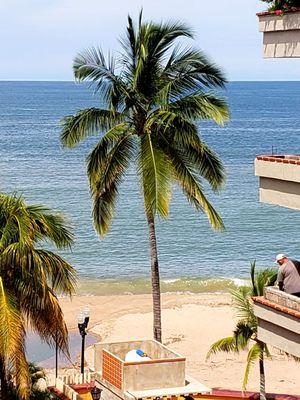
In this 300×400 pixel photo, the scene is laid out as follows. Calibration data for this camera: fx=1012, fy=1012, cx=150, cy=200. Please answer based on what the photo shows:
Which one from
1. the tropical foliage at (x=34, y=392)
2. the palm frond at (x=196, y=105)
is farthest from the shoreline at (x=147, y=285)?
the tropical foliage at (x=34, y=392)

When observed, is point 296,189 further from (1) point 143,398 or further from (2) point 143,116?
(2) point 143,116

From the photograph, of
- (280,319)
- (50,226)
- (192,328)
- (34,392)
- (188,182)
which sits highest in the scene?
(188,182)

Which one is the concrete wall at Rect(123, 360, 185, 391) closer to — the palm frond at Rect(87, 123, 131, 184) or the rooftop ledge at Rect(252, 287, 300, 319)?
the rooftop ledge at Rect(252, 287, 300, 319)

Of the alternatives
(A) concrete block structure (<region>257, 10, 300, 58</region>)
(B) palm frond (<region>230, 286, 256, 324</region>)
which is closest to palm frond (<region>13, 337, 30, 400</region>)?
(A) concrete block structure (<region>257, 10, 300, 58</region>)

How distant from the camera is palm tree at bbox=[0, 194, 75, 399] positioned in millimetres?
20109

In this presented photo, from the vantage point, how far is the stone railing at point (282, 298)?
1882 centimetres

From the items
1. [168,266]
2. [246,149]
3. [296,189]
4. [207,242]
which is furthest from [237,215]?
[296,189]

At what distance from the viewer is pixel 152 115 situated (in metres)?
27.2

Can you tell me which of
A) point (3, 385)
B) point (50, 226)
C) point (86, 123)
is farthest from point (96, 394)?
point (86, 123)

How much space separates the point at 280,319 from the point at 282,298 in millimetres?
402

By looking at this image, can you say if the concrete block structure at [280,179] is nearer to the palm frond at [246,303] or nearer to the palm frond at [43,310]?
the palm frond at [43,310]

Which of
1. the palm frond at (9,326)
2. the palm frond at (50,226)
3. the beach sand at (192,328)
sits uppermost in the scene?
the palm frond at (50,226)

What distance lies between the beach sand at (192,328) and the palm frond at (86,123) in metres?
11.2

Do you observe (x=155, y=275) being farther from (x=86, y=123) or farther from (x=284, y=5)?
(x=284, y=5)
